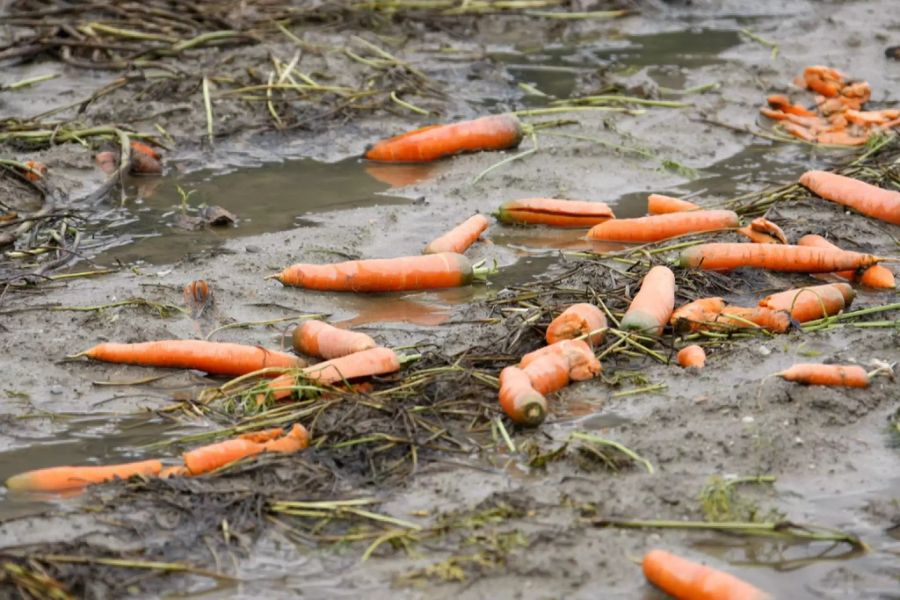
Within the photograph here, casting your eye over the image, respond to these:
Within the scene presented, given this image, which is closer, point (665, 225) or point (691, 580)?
point (691, 580)

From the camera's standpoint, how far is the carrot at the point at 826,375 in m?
5.68

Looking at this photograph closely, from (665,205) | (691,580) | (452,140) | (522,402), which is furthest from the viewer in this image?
(452,140)

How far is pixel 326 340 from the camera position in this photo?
20.2 feet

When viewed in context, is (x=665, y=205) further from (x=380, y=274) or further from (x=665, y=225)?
(x=380, y=274)

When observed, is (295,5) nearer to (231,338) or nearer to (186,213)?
(186,213)

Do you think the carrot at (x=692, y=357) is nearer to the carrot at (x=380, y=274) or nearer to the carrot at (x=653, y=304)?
the carrot at (x=653, y=304)

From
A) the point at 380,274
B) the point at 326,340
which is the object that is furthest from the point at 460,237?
the point at 326,340

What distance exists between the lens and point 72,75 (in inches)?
445

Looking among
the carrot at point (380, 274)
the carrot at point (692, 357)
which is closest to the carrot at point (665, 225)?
the carrot at point (380, 274)

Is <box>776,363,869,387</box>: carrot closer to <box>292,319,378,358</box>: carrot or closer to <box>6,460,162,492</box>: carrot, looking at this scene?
<box>292,319,378,358</box>: carrot

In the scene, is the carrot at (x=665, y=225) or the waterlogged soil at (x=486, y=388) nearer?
the waterlogged soil at (x=486, y=388)

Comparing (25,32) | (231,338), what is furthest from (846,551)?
(25,32)

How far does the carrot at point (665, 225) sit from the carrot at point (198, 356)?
2.56 metres

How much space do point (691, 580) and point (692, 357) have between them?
6.20 feet
